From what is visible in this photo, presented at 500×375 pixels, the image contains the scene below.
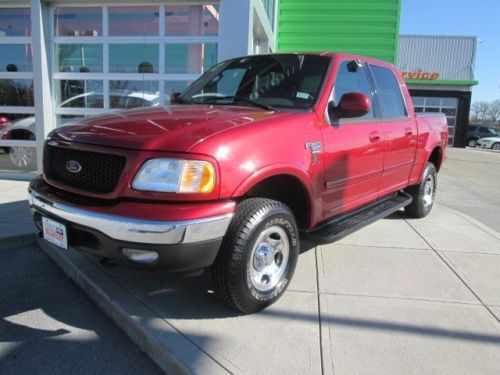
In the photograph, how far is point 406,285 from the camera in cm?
384

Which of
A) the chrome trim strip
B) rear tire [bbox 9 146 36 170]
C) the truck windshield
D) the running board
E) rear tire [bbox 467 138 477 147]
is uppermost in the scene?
the truck windshield

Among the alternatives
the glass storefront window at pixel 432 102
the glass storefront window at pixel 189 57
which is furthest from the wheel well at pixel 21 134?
the glass storefront window at pixel 432 102

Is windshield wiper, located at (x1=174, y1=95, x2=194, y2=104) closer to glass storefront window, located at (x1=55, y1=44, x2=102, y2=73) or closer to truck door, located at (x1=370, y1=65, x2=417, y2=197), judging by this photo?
truck door, located at (x1=370, y1=65, x2=417, y2=197)

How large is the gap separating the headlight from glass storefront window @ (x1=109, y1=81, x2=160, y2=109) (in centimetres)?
547

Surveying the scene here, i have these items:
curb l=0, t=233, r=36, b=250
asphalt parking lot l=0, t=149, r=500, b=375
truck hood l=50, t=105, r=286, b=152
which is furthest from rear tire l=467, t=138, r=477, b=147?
curb l=0, t=233, r=36, b=250

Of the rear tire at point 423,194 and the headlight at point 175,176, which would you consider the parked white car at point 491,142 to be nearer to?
the rear tire at point 423,194

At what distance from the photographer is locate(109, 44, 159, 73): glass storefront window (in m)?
7.86

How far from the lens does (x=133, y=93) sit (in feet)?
26.2

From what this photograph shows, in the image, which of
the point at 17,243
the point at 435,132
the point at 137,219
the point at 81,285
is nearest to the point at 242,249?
the point at 137,219

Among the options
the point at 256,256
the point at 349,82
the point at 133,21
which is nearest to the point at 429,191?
the point at 349,82

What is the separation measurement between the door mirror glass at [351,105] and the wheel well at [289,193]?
755mm

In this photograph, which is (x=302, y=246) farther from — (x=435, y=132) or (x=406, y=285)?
(x=435, y=132)

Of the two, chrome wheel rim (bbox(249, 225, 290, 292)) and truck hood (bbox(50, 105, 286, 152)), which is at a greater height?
truck hood (bbox(50, 105, 286, 152))

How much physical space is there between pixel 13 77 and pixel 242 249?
23.3 ft
